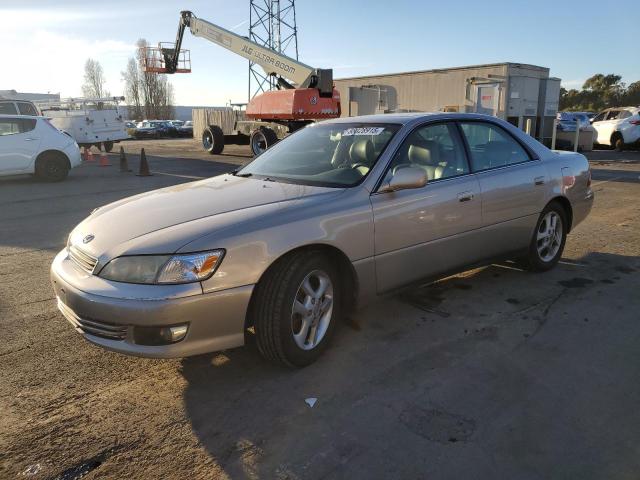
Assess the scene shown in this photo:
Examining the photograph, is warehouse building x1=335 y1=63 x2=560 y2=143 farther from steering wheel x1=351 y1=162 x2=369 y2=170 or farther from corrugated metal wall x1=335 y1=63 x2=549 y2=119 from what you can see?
steering wheel x1=351 y1=162 x2=369 y2=170

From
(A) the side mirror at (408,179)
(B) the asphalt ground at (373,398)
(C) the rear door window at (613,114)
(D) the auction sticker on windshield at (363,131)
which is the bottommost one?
(B) the asphalt ground at (373,398)

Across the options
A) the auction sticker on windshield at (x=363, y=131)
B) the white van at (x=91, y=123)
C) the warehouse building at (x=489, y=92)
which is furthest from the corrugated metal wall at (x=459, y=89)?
the auction sticker on windshield at (x=363, y=131)

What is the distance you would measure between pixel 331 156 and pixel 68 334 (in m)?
2.28

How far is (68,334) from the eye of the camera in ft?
12.0

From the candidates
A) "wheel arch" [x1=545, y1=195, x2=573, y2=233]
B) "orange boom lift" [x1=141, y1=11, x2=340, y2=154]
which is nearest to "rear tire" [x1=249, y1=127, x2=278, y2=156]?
"orange boom lift" [x1=141, y1=11, x2=340, y2=154]

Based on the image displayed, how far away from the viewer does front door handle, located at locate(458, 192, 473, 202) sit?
3.91 metres

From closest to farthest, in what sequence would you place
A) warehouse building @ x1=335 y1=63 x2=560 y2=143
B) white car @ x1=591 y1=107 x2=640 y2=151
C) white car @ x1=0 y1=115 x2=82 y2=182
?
white car @ x1=0 y1=115 x2=82 y2=182, warehouse building @ x1=335 y1=63 x2=560 y2=143, white car @ x1=591 y1=107 x2=640 y2=151

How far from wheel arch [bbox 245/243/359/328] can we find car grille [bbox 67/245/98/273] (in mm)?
923

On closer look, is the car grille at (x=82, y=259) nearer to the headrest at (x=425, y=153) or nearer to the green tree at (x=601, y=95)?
the headrest at (x=425, y=153)

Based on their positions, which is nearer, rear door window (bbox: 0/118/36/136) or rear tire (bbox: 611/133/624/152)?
rear door window (bbox: 0/118/36/136)

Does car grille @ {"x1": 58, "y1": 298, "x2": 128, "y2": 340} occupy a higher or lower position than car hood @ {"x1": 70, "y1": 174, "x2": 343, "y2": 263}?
lower

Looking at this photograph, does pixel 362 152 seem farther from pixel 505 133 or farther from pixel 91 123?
pixel 91 123

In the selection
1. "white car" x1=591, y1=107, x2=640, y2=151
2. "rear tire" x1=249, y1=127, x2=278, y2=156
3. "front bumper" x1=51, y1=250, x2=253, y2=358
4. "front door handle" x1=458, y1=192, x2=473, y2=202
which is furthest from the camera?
"white car" x1=591, y1=107, x2=640, y2=151

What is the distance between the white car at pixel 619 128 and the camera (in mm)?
20281
